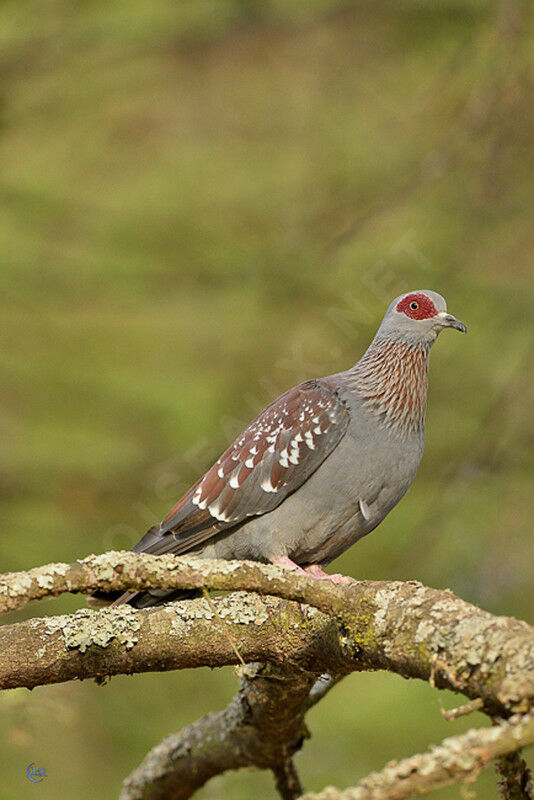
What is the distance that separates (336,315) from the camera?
5.45 meters

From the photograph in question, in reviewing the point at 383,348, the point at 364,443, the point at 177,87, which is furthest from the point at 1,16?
the point at 364,443

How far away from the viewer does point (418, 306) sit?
3482 millimetres

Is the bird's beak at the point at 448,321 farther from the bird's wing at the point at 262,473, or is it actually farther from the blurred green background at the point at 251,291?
the blurred green background at the point at 251,291

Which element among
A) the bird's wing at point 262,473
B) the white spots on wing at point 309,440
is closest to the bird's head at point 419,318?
the bird's wing at point 262,473

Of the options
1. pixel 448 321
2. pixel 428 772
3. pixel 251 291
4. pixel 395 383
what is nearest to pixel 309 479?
pixel 395 383

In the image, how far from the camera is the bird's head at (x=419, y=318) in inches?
136

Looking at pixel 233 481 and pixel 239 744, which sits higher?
pixel 233 481

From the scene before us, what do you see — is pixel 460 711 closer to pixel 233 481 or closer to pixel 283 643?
pixel 283 643

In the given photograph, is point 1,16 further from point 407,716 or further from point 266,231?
point 407,716

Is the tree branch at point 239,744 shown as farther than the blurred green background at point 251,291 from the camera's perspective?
No

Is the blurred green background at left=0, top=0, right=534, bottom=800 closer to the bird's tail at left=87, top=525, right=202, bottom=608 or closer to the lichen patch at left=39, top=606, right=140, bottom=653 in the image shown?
the bird's tail at left=87, top=525, right=202, bottom=608

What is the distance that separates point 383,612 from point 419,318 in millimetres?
1800

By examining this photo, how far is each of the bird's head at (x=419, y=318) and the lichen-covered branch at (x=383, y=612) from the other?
166cm

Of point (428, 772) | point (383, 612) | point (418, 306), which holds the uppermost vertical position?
point (418, 306)
